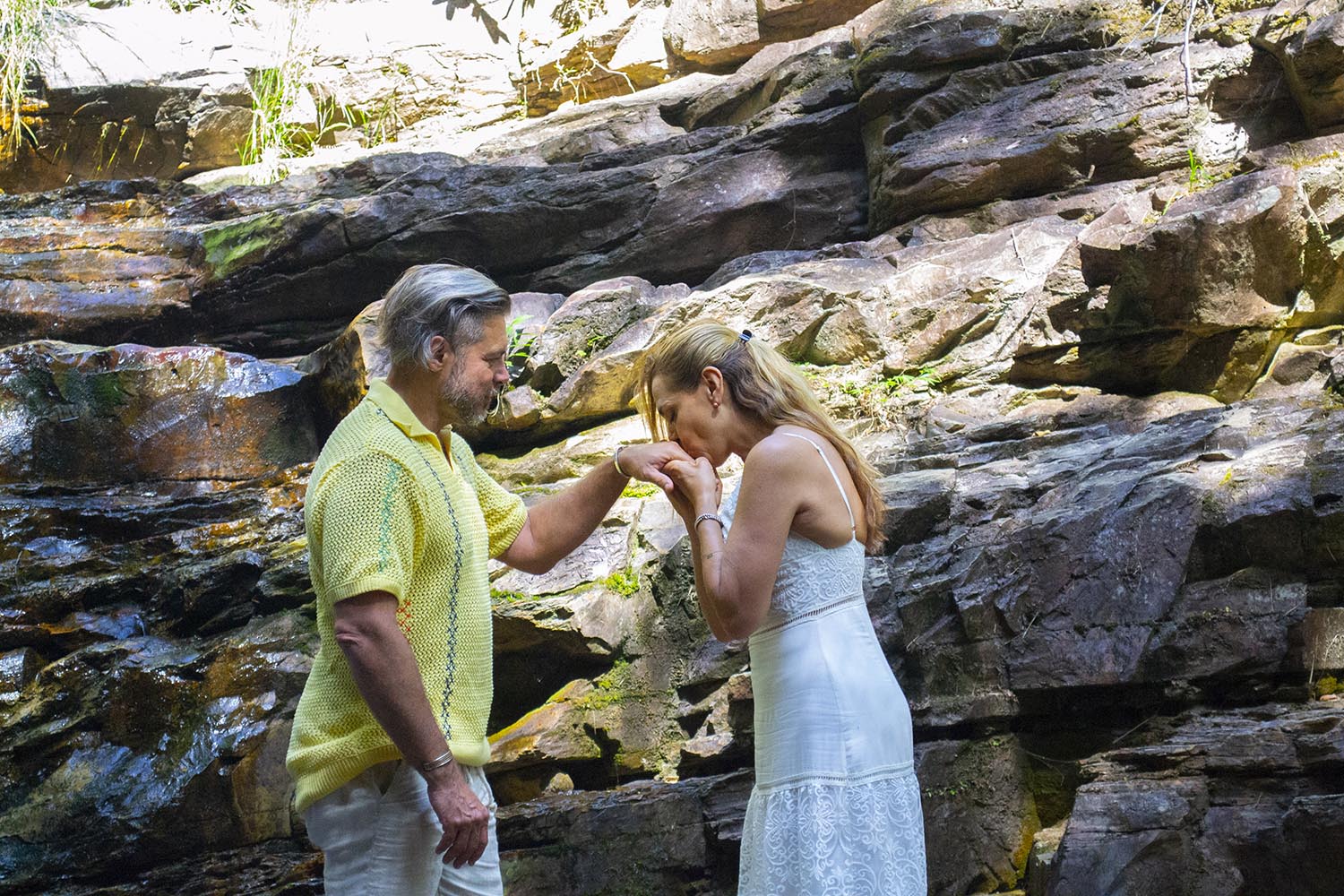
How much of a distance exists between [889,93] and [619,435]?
3562 mm

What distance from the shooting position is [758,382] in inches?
117

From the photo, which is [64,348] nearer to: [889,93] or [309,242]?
[309,242]

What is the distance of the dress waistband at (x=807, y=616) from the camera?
2701 mm

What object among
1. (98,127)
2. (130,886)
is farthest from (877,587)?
(98,127)

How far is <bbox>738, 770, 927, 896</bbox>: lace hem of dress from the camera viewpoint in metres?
2.52

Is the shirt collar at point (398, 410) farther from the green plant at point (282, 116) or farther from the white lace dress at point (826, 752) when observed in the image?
the green plant at point (282, 116)

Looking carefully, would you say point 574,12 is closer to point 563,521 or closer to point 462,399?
point 563,521

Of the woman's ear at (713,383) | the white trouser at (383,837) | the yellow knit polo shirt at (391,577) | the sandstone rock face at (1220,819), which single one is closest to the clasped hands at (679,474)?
the woman's ear at (713,383)

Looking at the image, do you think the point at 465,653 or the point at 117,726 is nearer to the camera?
the point at 465,653

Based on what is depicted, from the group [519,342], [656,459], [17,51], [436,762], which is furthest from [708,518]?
[17,51]

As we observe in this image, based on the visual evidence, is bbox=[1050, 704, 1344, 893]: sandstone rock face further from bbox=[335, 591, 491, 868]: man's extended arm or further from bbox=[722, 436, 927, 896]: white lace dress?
bbox=[335, 591, 491, 868]: man's extended arm

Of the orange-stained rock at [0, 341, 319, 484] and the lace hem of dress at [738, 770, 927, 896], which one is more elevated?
the orange-stained rock at [0, 341, 319, 484]

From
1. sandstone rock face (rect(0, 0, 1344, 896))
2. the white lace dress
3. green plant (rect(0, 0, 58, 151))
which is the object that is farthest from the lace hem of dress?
green plant (rect(0, 0, 58, 151))

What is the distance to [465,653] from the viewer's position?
2625 mm
